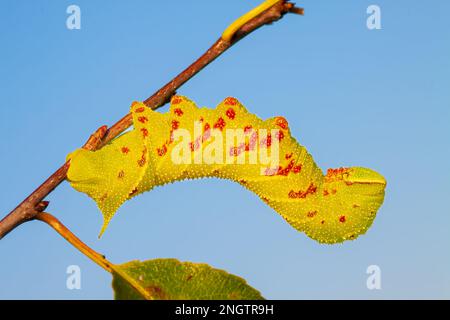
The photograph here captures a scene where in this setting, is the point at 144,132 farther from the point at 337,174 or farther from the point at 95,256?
the point at 337,174

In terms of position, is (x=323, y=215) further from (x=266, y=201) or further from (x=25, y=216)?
(x=25, y=216)

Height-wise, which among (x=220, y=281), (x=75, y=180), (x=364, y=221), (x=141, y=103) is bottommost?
(x=220, y=281)

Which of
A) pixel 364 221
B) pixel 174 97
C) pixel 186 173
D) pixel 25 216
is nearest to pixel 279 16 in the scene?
pixel 174 97

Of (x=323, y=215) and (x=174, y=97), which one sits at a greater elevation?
(x=174, y=97)

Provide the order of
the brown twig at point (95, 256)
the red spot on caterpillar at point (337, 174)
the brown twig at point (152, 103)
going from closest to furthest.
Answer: the brown twig at point (152, 103) → the brown twig at point (95, 256) → the red spot on caterpillar at point (337, 174)

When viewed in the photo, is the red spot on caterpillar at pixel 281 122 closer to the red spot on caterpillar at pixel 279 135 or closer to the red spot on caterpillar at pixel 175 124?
the red spot on caterpillar at pixel 279 135

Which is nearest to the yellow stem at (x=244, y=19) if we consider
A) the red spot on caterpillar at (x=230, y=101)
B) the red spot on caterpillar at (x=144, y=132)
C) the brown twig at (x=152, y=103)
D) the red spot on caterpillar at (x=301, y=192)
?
the brown twig at (x=152, y=103)
